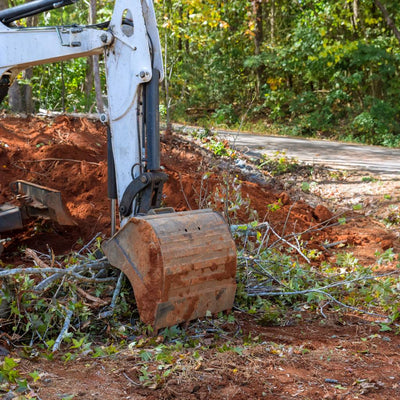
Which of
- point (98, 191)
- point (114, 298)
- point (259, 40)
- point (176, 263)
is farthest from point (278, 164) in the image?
point (259, 40)

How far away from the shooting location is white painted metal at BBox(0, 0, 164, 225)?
4.64 m

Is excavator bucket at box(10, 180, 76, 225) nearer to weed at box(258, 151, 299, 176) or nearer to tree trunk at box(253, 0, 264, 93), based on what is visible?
Result: weed at box(258, 151, 299, 176)

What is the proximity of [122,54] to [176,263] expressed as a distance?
1.75 meters

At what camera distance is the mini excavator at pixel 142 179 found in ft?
13.7

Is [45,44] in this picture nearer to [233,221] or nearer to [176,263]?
[176,263]

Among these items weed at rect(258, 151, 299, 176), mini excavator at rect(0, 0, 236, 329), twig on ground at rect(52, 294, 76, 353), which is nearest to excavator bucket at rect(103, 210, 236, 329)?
mini excavator at rect(0, 0, 236, 329)

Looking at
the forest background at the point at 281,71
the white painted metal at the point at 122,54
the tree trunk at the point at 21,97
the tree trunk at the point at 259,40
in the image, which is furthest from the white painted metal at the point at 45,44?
the tree trunk at the point at 259,40

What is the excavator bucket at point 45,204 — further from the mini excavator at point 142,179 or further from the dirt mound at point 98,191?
the mini excavator at point 142,179

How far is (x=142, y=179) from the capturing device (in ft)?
15.2

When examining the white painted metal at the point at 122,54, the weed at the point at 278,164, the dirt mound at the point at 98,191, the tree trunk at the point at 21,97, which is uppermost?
the white painted metal at the point at 122,54

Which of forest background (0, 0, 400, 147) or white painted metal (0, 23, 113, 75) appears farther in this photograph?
forest background (0, 0, 400, 147)

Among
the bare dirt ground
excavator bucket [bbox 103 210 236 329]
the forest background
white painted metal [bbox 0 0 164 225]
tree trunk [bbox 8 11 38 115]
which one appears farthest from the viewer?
Result: the forest background

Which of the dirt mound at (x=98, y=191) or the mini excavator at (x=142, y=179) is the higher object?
the mini excavator at (x=142, y=179)

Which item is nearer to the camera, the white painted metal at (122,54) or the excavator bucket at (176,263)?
the excavator bucket at (176,263)
